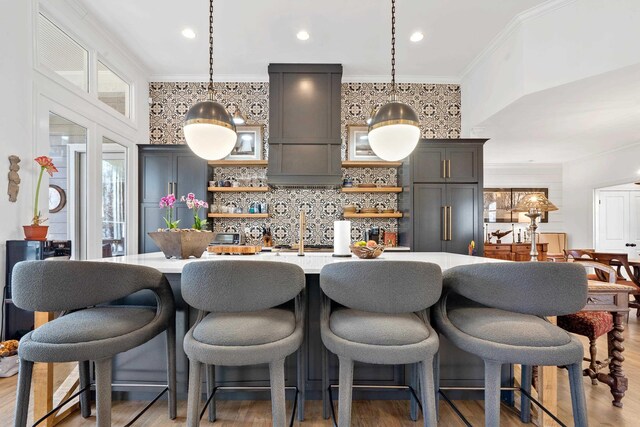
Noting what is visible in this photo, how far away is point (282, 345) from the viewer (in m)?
1.31

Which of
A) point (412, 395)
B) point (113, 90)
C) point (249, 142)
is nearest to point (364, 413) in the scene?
point (412, 395)

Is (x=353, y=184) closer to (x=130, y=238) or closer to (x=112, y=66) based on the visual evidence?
(x=130, y=238)

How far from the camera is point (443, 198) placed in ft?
13.7

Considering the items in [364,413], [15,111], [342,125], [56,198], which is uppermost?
[342,125]

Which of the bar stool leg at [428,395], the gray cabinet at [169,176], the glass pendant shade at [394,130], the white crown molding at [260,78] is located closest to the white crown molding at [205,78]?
Answer: the white crown molding at [260,78]

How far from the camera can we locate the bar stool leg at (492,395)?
129 centimetres

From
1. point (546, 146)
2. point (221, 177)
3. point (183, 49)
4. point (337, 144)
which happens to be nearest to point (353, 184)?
point (337, 144)

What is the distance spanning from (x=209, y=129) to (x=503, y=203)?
7.54m

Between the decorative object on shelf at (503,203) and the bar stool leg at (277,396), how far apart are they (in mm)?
7506

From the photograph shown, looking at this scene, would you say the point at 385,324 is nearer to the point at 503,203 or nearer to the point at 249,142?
the point at 249,142

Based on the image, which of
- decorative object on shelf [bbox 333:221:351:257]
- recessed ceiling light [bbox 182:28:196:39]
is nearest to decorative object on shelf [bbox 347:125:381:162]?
recessed ceiling light [bbox 182:28:196:39]

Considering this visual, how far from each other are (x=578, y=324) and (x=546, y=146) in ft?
16.3

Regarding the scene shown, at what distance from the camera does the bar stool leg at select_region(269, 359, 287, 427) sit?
1282mm

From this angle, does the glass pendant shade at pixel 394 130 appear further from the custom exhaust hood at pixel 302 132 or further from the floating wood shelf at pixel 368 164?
the floating wood shelf at pixel 368 164
